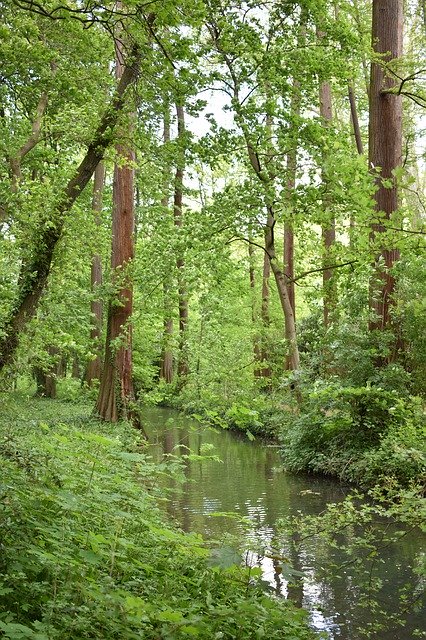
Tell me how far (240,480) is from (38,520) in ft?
27.6

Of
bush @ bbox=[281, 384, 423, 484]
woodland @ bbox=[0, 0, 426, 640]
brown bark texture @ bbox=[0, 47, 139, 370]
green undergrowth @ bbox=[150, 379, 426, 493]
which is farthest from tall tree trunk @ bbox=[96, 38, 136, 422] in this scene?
brown bark texture @ bbox=[0, 47, 139, 370]

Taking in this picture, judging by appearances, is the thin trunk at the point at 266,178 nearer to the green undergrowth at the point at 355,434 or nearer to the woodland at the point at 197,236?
the woodland at the point at 197,236

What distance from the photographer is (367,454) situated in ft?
37.3

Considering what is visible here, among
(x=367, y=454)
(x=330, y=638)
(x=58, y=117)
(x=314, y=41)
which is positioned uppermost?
(x=314, y=41)

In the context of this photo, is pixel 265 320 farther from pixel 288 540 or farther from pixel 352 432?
pixel 288 540

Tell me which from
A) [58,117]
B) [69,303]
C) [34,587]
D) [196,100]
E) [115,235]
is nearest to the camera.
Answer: [34,587]

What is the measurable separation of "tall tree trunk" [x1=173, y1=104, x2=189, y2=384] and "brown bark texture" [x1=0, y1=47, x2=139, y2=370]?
1.31m

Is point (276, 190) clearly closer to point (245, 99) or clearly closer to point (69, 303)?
point (245, 99)

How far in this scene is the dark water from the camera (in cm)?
578

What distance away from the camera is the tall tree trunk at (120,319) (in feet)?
56.2

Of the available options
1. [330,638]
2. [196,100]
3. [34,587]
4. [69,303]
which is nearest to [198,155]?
[196,100]

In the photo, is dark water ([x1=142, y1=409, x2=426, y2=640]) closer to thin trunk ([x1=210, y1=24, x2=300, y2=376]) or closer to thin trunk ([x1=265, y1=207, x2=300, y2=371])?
thin trunk ([x1=265, y1=207, x2=300, y2=371])

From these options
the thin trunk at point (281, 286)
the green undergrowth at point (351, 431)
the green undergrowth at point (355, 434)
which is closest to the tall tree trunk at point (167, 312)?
the thin trunk at point (281, 286)

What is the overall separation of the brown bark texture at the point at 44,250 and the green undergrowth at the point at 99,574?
5.64 metres
